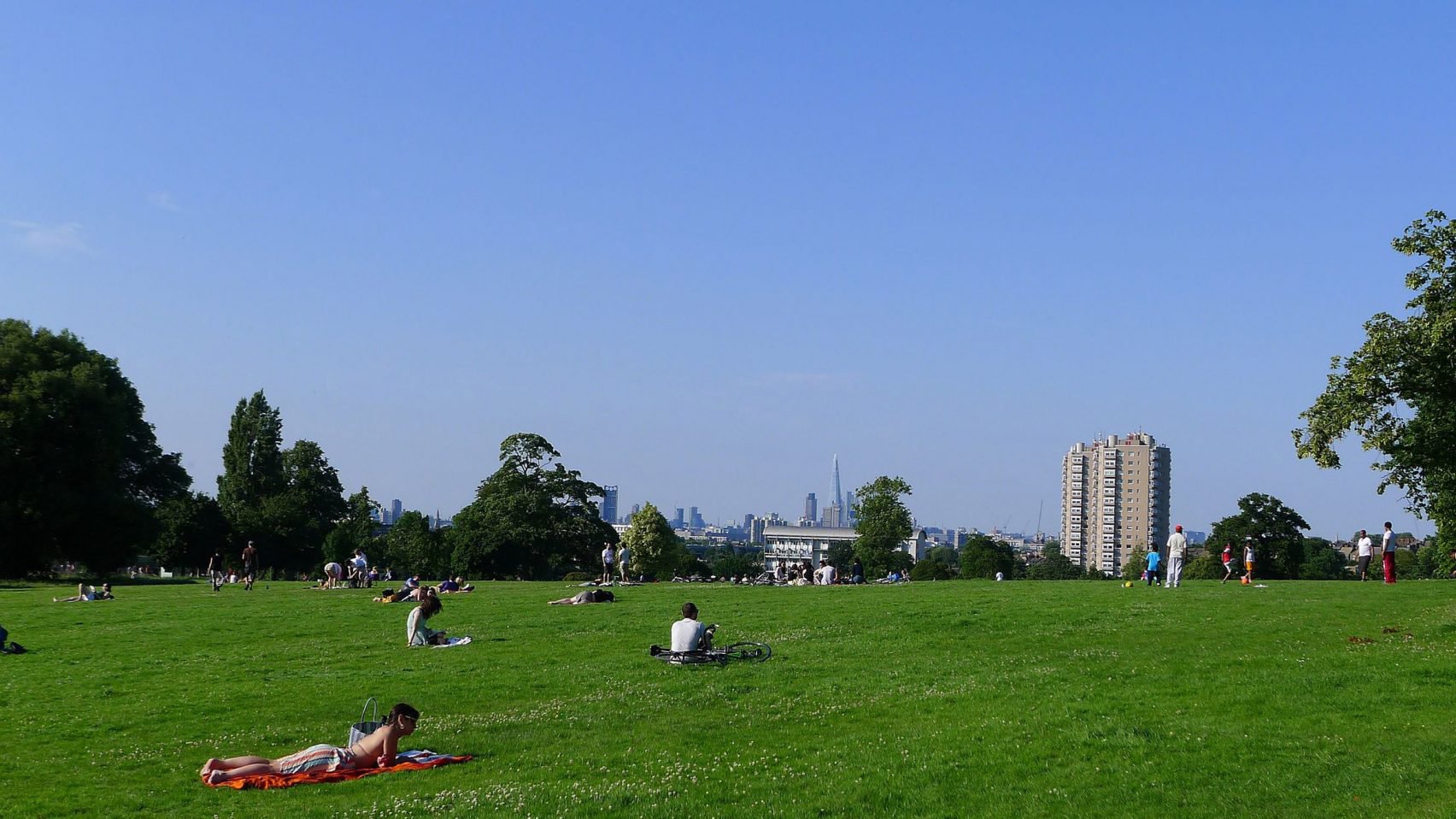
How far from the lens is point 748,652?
27719 millimetres

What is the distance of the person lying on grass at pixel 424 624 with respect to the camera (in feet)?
101

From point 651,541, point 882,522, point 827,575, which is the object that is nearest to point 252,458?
point 651,541

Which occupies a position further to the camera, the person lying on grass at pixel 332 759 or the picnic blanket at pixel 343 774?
the person lying on grass at pixel 332 759

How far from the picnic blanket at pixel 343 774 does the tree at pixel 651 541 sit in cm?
11077

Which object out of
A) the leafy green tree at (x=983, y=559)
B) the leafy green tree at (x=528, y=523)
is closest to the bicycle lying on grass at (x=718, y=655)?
the leafy green tree at (x=528, y=523)

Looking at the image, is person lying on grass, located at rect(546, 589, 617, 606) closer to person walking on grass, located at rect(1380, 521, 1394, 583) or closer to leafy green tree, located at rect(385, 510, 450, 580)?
person walking on grass, located at rect(1380, 521, 1394, 583)

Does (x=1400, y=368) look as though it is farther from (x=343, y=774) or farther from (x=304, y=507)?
(x=304, y=507)

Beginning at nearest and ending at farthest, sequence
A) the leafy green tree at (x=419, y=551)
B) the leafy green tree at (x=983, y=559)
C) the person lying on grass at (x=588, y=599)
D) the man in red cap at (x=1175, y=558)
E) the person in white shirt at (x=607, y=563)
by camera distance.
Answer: the person lying on grass at (x=588, y=599)
the man in red cap at (x=1175, y=558)
the person in white shirt at (x=607, y=563)
the leafy green tree at (x=419, y=551)
the leafy green tree at (x=983, y=559)

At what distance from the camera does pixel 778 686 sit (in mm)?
23641

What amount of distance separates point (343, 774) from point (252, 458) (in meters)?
116

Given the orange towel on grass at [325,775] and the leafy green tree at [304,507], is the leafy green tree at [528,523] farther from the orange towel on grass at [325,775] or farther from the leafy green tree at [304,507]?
the orange towel on grass at [325,775]

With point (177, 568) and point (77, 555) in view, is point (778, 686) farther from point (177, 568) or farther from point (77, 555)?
point (177, 568)

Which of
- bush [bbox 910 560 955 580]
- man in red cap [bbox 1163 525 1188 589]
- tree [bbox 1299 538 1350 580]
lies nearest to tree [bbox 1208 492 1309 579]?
bush [bbox 910 560 955 580]

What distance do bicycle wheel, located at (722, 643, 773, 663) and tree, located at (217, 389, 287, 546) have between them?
104 metres
